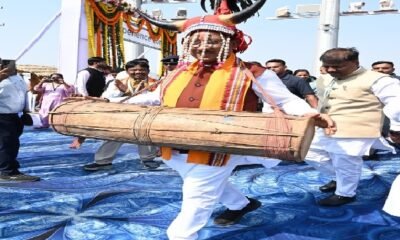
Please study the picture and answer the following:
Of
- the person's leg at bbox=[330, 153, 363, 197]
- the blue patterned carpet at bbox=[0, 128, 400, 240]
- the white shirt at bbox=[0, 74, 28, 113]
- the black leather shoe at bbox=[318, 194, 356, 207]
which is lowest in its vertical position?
the blue patterned carpet at bbox=[0, 128, 400, 240]

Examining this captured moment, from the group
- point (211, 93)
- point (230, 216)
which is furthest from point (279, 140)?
point (230, 216)

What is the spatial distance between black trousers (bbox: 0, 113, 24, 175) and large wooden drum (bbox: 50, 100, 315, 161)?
176cm

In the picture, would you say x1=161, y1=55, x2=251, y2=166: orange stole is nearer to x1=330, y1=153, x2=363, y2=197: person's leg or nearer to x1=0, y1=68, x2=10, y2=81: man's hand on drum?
x1=330, y1=153, x2=363, y2=197: person's leg

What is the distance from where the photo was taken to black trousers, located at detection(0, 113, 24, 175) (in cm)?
379

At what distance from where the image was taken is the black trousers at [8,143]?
3.79 metres

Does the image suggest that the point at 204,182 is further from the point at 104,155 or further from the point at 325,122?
the point at 104,155

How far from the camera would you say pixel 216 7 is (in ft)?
8.24

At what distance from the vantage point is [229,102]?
209 cm

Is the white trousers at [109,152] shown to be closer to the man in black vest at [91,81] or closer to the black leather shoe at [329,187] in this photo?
the man in black vest at [91,81]

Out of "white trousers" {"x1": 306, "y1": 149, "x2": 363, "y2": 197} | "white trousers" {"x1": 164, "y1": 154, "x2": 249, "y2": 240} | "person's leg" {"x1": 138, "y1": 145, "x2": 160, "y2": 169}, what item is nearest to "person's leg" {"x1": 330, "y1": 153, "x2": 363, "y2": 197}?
"white trousers" {"x1": 306, "y1": 149, "x2": 363, "y2": 197}

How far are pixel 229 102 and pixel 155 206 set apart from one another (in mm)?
1304

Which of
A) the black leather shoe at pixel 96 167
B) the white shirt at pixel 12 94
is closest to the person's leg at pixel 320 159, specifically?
the black leather shoe at pixel 96 167

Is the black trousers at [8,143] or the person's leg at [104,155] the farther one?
the person's leg at [104,155]

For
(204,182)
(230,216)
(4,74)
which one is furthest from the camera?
(4,74)
